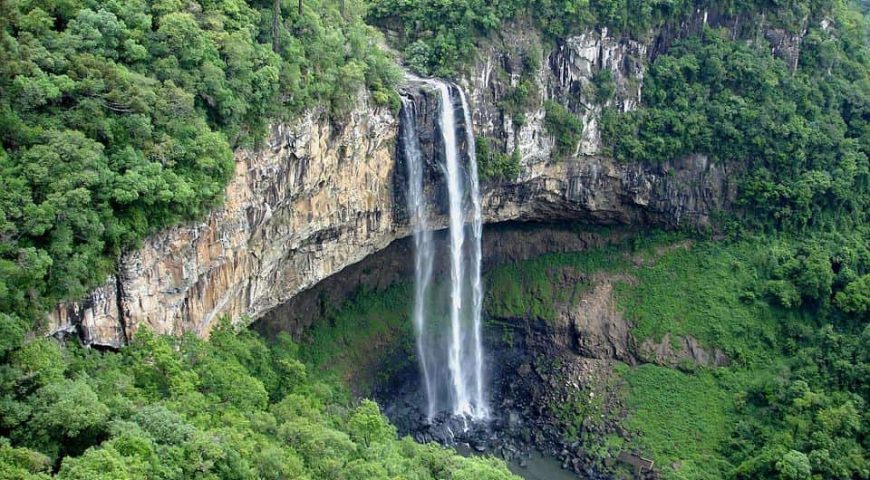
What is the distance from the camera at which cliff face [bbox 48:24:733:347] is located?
65.1ft

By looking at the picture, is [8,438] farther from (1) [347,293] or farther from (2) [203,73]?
(1) [347,293]

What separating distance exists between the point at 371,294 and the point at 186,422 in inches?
669

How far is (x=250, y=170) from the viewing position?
22469mm

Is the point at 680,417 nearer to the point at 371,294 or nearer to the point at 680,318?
the point at 680,318

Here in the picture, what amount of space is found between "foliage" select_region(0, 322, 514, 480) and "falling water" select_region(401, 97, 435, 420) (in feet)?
27.5

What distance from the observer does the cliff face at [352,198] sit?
1985cm

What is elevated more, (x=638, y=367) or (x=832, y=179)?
(x=832, y=179)

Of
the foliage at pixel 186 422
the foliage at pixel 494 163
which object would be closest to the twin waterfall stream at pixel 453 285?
the foliage at pixel 494 163

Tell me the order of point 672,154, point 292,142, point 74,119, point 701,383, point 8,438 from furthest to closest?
point 672,154 < point 701,383 < point 292,142 < point 74,119 < point 8,438

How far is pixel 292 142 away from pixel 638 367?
18001 millimetres

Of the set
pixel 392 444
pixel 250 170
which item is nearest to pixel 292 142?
pixel 250 170

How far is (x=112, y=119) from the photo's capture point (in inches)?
714

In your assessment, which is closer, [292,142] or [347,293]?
[292,142]

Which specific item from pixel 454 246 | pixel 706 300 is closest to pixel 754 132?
pixel 706 300
